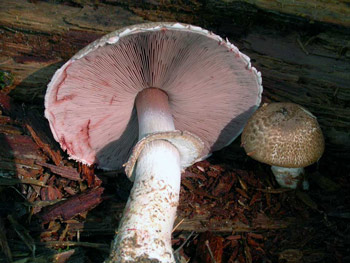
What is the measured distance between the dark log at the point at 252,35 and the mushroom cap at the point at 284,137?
1.62 feet

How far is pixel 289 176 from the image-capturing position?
10.9 ft

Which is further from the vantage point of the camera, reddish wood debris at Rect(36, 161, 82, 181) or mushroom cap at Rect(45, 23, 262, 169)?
reddish wood debris at Rect(36, 161, 82, 181)

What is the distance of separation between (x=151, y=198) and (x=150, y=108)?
0.84m

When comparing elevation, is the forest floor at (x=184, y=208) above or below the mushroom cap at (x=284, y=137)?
below

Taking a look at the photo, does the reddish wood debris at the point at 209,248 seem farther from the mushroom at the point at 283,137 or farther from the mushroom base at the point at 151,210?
the mushroom at the point at 283,137

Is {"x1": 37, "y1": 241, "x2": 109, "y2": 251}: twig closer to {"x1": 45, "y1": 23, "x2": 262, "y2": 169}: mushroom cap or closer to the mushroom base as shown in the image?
the mushroom base

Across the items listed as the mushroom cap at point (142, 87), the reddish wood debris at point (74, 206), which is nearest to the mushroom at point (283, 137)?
the mushroom cap at point (142, 87)

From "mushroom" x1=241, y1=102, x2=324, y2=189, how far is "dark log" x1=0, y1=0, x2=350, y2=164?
0.48 meters

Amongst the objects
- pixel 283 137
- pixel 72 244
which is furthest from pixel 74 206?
pixel 283 137

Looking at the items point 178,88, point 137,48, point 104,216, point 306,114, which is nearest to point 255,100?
point 306,114

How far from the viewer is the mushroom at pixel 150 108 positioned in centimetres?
238

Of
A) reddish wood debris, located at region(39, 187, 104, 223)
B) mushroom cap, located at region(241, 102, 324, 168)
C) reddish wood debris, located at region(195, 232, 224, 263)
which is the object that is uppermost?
mushroom cap, located at region(241, 102, 324, 168)

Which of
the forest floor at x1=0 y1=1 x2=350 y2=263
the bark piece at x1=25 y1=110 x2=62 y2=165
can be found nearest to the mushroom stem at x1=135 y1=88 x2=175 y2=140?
the forest floor at x1=0 y1=1 x2=350 y2=263

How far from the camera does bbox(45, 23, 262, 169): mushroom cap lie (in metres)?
2.42
